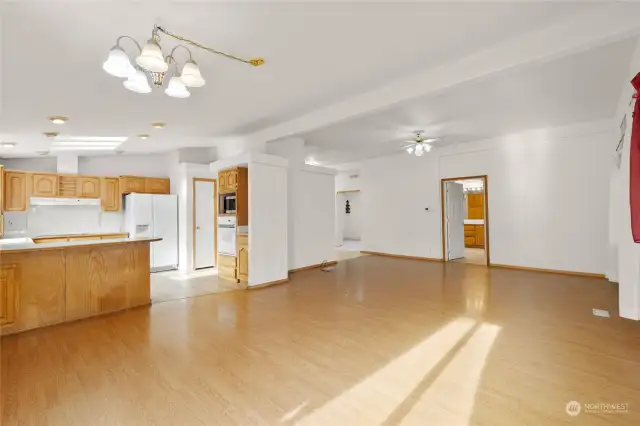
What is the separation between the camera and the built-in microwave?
228 inches

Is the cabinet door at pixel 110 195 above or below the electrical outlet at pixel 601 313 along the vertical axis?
above

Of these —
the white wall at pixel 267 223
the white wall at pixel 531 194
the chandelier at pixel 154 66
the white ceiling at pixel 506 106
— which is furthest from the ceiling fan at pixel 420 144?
the chandelier at pixel 154 66

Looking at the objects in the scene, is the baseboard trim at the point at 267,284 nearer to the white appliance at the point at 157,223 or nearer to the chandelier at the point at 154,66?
the white appliance at the point at 157,223

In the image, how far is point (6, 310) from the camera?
130 inches

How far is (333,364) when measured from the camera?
2.58 meters

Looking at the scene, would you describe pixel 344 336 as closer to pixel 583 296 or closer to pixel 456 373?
pixel 456 373

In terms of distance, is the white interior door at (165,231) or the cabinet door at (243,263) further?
the white interior door at (165,231)

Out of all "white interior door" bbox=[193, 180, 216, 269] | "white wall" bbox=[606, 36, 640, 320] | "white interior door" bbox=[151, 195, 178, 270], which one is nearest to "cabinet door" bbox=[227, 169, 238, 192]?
"white interior door" bbox=[193, 180, 216, 269]

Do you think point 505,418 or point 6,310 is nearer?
point 505,418

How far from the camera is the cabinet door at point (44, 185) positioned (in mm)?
6453

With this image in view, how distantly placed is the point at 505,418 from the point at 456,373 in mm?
544

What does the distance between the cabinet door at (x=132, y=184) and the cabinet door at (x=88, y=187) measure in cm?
48

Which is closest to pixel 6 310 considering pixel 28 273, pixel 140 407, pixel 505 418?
pixel 28 273
